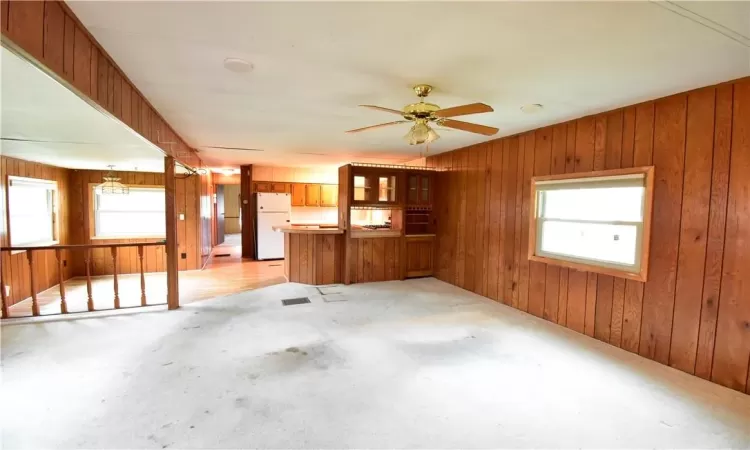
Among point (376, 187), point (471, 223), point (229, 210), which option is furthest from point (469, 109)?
point (229, 210)

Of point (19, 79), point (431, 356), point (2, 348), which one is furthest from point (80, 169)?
point (431, 356)

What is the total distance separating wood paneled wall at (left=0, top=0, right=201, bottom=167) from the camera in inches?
52.1

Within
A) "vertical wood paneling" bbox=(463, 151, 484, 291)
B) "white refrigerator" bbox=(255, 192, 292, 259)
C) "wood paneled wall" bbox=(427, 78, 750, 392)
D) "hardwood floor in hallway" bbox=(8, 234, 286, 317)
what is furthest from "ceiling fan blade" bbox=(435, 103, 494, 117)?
"white refrigerator" bbox=(255, 192, 292, 259)

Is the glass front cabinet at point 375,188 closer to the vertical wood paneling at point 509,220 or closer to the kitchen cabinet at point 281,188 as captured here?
the vertical wood paneling at point 509,220

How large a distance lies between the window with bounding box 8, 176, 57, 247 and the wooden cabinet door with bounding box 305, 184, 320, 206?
4.69 metres

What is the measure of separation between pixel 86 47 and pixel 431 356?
3.29m

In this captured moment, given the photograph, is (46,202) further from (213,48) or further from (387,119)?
(387,119)

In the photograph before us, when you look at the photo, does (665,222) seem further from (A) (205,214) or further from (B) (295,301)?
(A) (205,214)

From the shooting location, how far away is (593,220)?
3.36 m

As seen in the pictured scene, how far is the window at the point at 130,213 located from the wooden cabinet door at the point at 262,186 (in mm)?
1984

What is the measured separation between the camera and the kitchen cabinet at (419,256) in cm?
590

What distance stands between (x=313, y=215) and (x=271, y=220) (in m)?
1.15

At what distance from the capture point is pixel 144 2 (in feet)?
5.02

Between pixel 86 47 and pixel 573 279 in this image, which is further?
pixel 573 279
